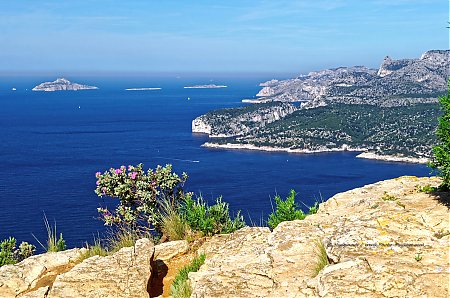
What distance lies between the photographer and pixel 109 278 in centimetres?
675

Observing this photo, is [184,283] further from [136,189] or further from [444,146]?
[136,189]

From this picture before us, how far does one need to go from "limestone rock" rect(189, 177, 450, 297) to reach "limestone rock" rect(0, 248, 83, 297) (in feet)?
8.58

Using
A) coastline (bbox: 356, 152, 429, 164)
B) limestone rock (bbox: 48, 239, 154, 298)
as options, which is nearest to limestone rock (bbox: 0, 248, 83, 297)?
limestone rock (bbox: 48, 239, 154, 298)

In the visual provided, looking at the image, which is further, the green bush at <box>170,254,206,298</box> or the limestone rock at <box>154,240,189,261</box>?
the limestone rock at <box>154,240,189,261</box>

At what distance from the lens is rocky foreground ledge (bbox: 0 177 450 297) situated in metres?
5.20

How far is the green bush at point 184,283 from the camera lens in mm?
6166

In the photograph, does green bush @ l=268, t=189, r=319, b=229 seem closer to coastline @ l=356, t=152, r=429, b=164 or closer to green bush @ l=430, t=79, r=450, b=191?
green bush @ l=430, t=79, r=450, b=191

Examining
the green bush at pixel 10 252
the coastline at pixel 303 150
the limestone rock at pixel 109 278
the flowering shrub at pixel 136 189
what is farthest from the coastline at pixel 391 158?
the limestone rock at pixel 109 278

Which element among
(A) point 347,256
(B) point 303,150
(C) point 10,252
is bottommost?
(B) point 303,150

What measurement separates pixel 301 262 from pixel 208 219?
3132mm

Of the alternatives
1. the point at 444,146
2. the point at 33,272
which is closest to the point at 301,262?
the point at 444,146

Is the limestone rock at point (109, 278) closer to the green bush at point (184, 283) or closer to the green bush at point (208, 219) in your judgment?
the green bush at point (184, 283)

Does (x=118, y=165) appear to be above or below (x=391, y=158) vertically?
above

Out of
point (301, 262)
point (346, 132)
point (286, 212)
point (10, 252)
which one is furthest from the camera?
point (346, 132)
